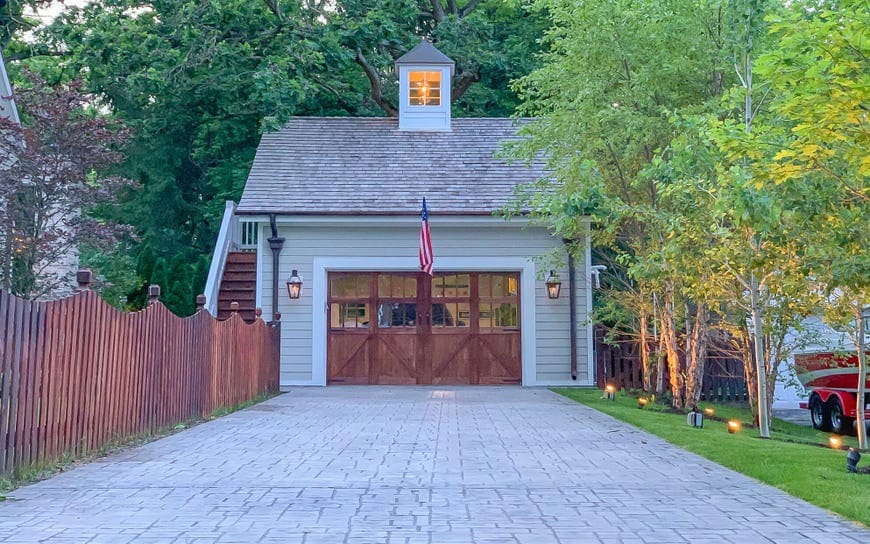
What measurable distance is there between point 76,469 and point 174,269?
11385 millimetres

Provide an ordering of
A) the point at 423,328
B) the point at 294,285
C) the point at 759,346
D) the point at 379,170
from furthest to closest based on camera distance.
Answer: the point at 379,170 → the point at 423,328 → the point at 294,285 → the point at 759,346

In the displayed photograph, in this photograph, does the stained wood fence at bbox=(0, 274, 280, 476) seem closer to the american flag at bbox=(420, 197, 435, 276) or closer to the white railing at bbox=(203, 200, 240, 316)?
the american flag at bbox=(420, 197, 435, 276)

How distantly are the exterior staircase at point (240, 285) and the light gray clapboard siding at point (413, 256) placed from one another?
681mm

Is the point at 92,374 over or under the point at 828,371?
over

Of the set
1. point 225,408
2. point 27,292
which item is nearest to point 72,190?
point 27,292

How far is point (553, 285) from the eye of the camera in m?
15.6

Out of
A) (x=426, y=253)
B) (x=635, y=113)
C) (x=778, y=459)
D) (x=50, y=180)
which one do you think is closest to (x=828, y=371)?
(x=635, y=113)

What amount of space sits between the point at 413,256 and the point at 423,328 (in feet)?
4.54

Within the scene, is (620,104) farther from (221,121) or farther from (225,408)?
(221,121)

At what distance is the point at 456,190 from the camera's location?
645 inches

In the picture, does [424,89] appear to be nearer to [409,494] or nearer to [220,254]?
[220,254]

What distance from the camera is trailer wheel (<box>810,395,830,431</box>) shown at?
12.2 metres

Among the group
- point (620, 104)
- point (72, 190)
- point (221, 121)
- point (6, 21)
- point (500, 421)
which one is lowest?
point (500, 421)

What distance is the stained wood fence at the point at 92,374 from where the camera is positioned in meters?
5.42
